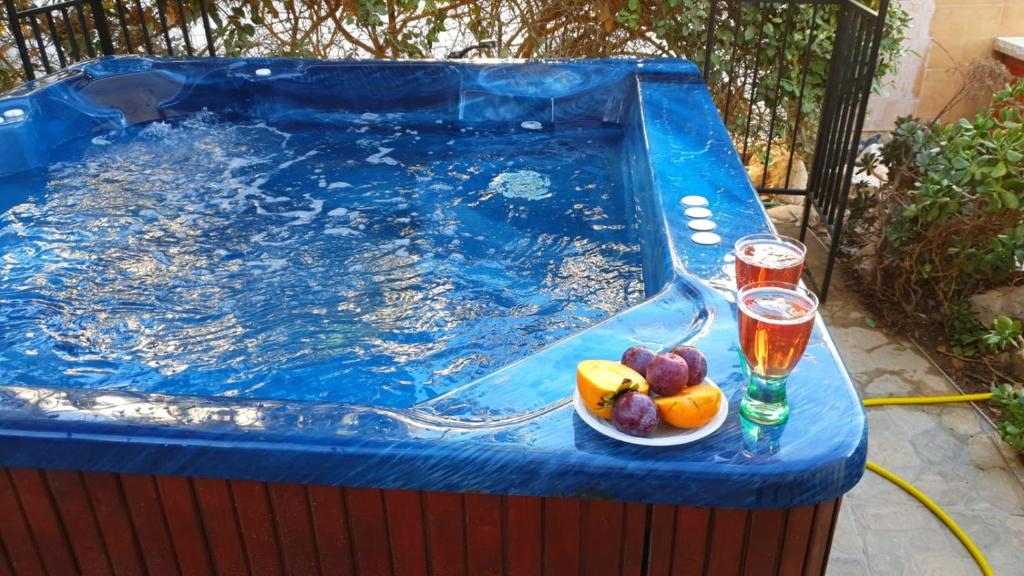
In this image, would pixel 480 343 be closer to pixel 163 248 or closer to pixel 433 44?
pixel 163 248

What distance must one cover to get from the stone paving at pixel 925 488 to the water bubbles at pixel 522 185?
44.5 inches

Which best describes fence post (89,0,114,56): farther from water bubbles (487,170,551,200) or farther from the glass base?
the glass base

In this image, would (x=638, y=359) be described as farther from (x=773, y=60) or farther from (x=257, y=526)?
(x=773, y=60)

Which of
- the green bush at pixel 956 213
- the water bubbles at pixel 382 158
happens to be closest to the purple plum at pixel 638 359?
the green bush at pixel 956 213

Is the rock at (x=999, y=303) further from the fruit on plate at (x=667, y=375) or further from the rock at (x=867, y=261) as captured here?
the fruit on plate at (x=667, y=375)

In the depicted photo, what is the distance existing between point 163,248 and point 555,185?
50.8 inches

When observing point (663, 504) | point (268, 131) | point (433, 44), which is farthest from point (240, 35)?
point (663, 504)

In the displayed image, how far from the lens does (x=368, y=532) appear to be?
118 cm

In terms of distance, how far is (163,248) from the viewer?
2438 millimetres

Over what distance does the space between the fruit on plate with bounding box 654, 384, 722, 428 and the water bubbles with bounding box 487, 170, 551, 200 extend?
1729 mm

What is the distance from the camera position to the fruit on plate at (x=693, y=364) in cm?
109

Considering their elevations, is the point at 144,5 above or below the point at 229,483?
above

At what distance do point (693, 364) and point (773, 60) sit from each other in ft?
10.8

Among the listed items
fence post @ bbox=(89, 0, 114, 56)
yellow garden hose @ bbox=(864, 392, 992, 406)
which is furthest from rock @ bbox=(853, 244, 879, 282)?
fence post @ bbox=(89, 0, 114, 56)
